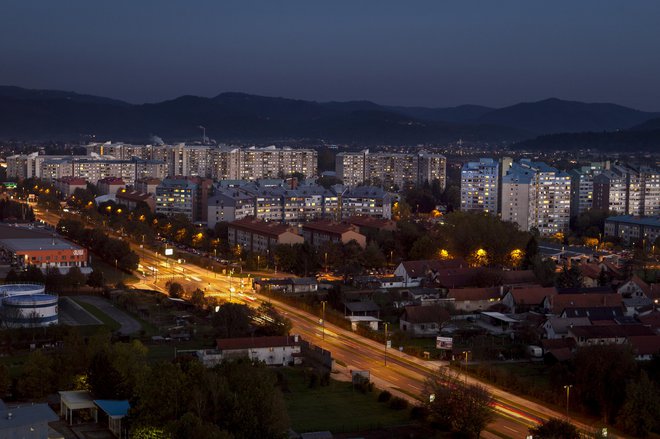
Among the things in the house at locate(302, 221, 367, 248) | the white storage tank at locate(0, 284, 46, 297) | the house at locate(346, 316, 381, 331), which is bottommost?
the house at locate(346, 316, 381, 331)

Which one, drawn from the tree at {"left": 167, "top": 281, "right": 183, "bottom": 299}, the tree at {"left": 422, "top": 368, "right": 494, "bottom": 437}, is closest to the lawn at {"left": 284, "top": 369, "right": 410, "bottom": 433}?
the tree at {"left": 422, "top": 368, "right": 494, "bottom": 437}

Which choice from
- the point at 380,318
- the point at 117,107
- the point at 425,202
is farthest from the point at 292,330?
the point at 117,107

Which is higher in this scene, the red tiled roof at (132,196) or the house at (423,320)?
the red tiled roof at (132,196)

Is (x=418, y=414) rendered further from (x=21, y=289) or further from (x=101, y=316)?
(x=21, y=289)

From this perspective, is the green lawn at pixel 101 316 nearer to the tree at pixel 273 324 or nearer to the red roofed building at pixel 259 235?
the tree at pixel 273 324

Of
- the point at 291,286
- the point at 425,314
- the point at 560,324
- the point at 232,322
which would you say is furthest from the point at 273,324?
the point at 291,286

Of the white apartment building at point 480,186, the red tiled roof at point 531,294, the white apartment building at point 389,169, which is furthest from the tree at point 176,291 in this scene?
the white apartment building at point 389,169

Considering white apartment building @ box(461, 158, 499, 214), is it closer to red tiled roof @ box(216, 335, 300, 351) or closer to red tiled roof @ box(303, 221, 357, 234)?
red tiled roof @ box(303, 221, 357, 234)
